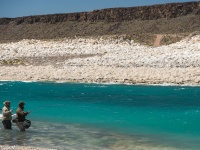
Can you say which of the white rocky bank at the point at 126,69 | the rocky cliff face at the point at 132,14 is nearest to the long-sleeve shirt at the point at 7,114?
the white rocky bank at the point at 126,69

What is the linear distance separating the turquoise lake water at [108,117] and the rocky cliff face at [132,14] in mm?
65882

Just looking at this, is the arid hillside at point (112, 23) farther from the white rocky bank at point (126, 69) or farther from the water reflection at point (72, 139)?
the water reflection at point (72, 139)

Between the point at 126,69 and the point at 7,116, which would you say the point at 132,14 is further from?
the point at 7,116

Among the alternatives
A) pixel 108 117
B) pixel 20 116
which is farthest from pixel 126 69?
pixel 20 116

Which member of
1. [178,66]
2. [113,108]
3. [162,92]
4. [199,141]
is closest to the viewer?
[199,141]

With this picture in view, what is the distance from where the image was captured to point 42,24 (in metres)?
109

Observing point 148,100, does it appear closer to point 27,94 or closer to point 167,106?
point 167,106

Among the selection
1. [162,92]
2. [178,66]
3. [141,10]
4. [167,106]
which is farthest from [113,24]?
→ [167,106]

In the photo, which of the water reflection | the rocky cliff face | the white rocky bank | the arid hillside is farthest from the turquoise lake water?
the rocky cliff face

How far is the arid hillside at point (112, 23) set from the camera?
299 ft

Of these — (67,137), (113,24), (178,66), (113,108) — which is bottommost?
(67,137)

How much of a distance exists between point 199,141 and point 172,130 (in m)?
2.21

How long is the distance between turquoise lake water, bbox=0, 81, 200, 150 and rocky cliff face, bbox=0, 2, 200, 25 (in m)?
65.9

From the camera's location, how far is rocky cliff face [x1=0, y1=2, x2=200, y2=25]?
96750mm
